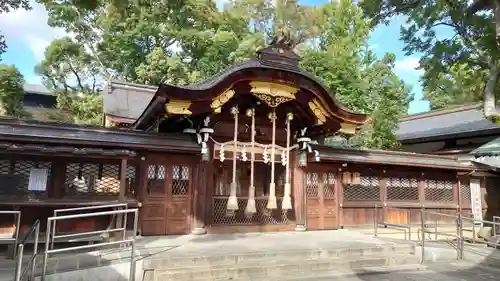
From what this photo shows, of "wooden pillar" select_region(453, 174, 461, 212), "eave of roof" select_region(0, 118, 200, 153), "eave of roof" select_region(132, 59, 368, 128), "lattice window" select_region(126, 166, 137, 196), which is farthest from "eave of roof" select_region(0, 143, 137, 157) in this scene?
"wooden pillar" select_region(453, 174, 461, 212)

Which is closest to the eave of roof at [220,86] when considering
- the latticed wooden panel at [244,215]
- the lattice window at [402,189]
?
the latticed wooden panel at [244,215]

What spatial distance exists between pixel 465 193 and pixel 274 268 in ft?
31.7

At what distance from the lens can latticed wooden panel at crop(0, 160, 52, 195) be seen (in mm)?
6977

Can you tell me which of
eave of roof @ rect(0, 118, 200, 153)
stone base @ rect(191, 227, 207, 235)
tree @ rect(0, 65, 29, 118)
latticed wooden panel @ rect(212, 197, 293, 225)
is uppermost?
tree @ rect(0, 65, 29, 118)

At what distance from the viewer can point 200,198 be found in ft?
29.2

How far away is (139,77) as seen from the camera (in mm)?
21938

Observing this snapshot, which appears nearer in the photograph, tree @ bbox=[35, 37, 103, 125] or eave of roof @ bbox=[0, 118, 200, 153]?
eave of roof @ bbox=[0, 118, 200, 153]

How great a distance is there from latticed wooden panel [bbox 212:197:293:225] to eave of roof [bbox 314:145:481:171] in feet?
6.65

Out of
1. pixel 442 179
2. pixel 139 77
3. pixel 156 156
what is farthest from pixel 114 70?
pixel 442 179

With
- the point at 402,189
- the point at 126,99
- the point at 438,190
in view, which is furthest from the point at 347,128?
the point at 126,99

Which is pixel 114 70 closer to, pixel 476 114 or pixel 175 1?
pixel 175 1

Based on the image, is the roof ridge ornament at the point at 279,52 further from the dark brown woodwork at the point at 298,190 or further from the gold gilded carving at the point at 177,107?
the dark brown woodwork at the point at 298,190

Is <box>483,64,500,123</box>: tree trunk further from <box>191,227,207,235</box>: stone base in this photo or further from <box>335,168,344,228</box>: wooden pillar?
<box>191,227,207,235</box>: stone base

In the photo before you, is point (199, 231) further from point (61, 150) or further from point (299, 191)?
point (61, 150)
